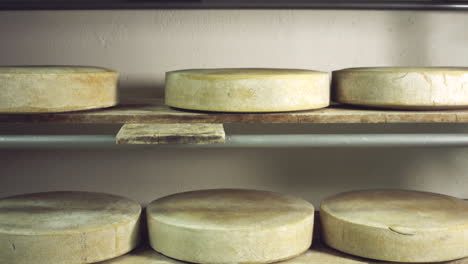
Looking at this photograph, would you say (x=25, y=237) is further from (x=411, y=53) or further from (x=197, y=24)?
(x=411, y=53)

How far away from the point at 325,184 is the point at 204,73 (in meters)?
0.89

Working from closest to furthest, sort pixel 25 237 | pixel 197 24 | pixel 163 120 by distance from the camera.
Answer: pixel 25 237 < pixel 163 120 < pixel 197 24

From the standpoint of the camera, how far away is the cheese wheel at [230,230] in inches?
60.6

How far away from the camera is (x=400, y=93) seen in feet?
5.46

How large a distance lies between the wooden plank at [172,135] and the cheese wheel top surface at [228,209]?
0.29 metres

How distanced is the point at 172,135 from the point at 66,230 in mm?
428

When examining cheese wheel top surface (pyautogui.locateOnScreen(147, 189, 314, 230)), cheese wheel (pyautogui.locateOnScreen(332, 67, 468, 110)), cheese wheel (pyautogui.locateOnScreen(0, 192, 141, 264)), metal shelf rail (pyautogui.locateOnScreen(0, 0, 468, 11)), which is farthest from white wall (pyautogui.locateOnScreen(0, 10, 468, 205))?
cheese wheel (pyautogui.locateOnScreen(332, 67, 468, 110))

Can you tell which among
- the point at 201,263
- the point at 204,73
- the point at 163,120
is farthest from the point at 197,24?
the point at 201,263

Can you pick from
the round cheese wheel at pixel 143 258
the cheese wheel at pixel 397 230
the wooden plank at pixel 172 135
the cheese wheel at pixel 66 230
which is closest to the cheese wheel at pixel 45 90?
the wooden plank at pixel 172 135

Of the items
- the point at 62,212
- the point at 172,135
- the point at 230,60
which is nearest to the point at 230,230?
the point at 172,135

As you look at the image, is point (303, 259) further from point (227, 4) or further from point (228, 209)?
point (227, 4)

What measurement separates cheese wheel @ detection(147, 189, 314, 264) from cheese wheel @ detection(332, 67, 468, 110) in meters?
0.43

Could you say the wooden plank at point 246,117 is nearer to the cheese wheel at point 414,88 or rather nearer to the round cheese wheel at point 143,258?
the cheese wheel at point 414,88

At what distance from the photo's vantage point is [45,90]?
158 centimetres
